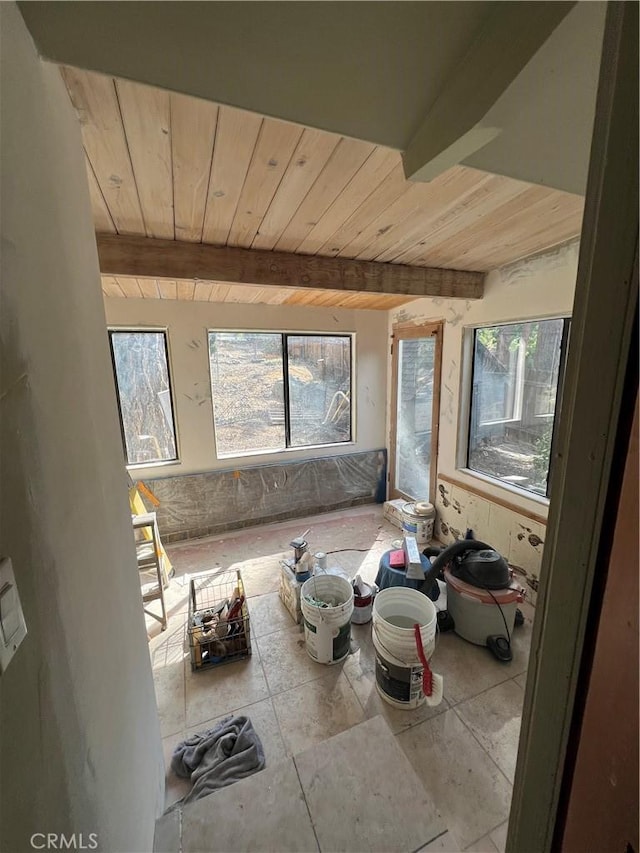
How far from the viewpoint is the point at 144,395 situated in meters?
3.42

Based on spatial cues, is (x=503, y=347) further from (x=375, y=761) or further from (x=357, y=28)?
(x=375, y=761)

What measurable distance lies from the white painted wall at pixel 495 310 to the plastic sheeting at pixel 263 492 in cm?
116

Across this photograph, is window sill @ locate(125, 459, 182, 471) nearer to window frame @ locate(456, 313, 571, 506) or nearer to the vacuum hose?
the vacuum hose

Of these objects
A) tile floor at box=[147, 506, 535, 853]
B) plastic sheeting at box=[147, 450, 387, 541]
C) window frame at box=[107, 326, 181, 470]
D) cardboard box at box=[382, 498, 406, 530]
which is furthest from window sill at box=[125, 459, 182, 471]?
cardboard box at box=[382, 498, 406, 530]

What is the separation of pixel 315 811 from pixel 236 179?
2.34m

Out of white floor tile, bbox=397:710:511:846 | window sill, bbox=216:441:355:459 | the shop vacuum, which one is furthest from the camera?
window sill, bbox=216:441:355:459

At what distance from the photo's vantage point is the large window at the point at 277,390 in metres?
3.67

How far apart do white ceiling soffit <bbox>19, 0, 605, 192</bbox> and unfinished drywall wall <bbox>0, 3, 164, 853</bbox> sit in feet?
0.62

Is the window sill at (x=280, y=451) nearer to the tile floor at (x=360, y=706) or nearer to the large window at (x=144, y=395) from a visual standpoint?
the large window at (x=144, y=395)

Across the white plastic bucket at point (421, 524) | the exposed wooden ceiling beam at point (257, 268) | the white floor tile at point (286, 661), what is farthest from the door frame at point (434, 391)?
the white floor tile at point (286, 661)

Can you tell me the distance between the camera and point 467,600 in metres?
2.17

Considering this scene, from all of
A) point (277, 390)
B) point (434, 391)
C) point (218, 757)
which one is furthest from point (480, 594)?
point (277, 390)

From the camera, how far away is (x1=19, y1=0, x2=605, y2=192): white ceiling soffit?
2.16 feet

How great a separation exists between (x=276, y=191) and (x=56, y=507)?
1.37m
